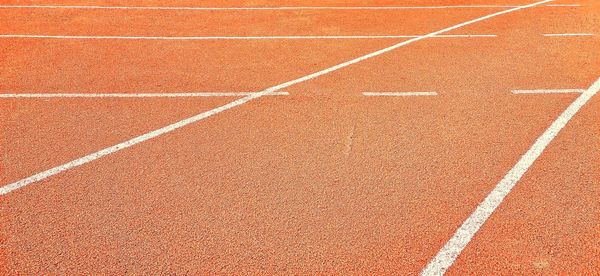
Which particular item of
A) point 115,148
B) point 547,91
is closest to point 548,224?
point 547,91

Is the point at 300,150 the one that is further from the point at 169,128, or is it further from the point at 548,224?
the point at 548,224

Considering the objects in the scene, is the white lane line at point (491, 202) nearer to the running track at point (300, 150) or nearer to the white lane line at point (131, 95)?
the running track at point (300, 150)

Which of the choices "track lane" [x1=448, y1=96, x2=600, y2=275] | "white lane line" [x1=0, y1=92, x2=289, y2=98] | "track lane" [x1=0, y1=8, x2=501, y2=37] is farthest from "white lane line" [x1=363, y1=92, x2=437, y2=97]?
"track lane" [x1=0, y1=8, x2=501, y2=37]

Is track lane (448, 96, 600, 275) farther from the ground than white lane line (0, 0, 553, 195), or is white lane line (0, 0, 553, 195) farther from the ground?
white lane line (0, 0, 553, 195)

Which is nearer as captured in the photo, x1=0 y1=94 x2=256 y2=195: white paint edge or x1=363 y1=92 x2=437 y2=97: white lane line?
x1=0 y1=94 x2=256 y2=195: white paint edge

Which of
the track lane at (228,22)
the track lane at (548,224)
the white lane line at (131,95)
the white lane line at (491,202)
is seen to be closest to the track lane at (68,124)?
the white lane line at (131,95)

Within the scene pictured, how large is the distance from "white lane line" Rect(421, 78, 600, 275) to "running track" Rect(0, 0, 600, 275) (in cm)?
2

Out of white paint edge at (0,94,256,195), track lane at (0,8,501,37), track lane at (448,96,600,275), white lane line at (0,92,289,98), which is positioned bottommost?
track lane at (448,96,600,275)

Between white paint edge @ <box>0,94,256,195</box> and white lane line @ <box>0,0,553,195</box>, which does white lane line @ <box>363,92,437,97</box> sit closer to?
white lane line @ <box>0,0,553,195</box>

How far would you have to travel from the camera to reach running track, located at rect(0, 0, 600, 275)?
14.8 feet

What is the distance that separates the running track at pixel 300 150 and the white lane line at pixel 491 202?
0.02 meters

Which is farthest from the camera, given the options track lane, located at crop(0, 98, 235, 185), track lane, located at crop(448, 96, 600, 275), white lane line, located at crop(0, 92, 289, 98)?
white lane line, located at crop(0, 92, 289, 98)

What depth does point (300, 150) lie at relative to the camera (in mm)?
6027

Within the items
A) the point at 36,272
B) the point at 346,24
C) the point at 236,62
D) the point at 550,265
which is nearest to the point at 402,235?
the point at 550,265
